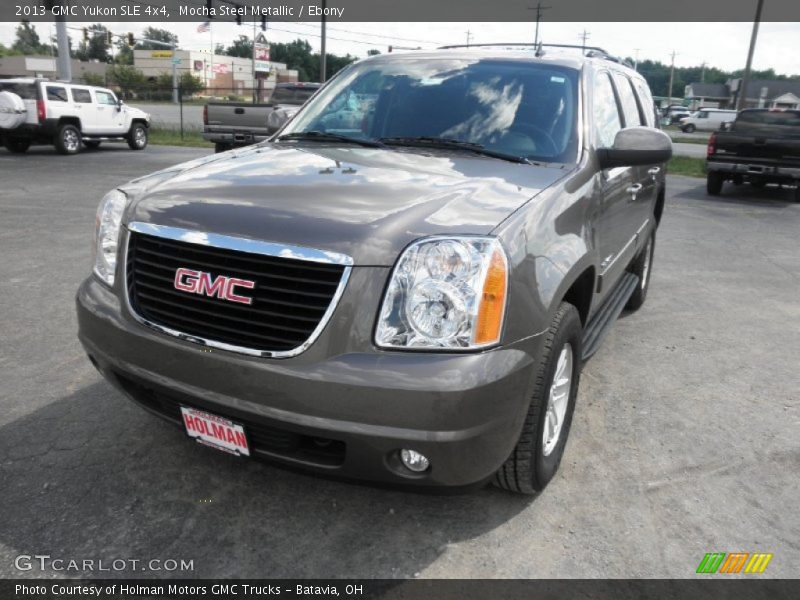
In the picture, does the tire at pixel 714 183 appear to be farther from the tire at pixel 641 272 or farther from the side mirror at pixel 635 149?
the side mirror at pixel 635 149

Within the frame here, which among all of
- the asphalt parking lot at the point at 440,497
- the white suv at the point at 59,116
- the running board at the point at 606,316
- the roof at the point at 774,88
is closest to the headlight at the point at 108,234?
the asphalt parking lot at the point at 440,497

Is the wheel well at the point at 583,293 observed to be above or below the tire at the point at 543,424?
above

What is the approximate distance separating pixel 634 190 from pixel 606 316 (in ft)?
2.69

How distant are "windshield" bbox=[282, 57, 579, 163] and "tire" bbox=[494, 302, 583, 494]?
0.90 meters

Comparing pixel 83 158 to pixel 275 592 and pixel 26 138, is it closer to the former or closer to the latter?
pixel 26 138

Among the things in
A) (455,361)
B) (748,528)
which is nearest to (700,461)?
(748,528)

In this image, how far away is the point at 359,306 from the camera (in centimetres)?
211

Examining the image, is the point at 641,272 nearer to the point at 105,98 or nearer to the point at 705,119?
the point at 105,98

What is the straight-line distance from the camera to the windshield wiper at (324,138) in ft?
11.2

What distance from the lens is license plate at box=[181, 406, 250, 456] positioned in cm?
232

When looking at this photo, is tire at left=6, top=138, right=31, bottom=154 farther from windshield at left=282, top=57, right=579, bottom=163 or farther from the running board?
the running board

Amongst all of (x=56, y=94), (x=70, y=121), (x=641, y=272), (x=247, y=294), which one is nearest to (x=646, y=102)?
(x=641, y=272)

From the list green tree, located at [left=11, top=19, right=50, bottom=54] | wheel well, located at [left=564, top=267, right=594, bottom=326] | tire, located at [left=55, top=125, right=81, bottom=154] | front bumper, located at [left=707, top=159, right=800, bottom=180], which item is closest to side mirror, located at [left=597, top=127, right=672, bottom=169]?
wheel well, located at [left=564, top=267, right=594, bottom=326]

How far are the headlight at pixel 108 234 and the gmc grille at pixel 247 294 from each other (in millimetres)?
303
